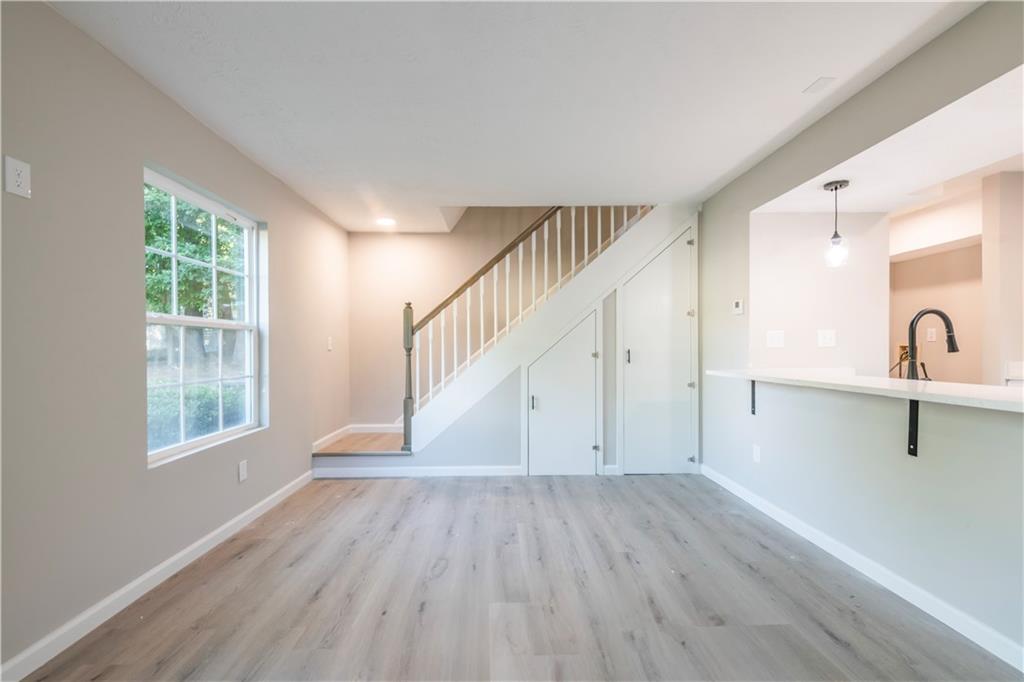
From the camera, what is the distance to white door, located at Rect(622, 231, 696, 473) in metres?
3.69

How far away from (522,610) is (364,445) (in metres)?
2.69

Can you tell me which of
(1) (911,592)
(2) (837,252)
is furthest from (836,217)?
(1) (911,592)

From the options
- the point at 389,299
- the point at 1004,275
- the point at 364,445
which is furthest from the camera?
the point at 389,299

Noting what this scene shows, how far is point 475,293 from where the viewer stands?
4.59 metres

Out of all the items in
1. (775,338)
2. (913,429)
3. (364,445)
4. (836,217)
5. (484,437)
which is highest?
(836,217)

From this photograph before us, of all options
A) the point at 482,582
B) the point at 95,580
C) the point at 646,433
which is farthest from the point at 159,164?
the point at 646,433

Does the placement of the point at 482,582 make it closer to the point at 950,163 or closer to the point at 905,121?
the point at 905,121

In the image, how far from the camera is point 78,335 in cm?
163

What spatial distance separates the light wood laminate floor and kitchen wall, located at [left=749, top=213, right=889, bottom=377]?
1.29 meters

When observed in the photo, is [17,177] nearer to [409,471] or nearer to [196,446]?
[196,446]

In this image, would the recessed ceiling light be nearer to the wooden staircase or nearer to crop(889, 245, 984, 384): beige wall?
the wooden staircase

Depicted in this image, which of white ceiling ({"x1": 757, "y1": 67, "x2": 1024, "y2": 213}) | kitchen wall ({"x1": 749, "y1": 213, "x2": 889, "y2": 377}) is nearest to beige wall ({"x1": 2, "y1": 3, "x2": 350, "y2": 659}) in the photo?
white ceiling ({"x1": 757, "y1": 67, "x2": 1024, "y2": 213})

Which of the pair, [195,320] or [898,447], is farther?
[195,320]

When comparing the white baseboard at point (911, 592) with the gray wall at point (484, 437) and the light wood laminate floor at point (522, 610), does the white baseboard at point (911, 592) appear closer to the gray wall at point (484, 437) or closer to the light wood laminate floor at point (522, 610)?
the light wood laminate floor at point (522, 610)
